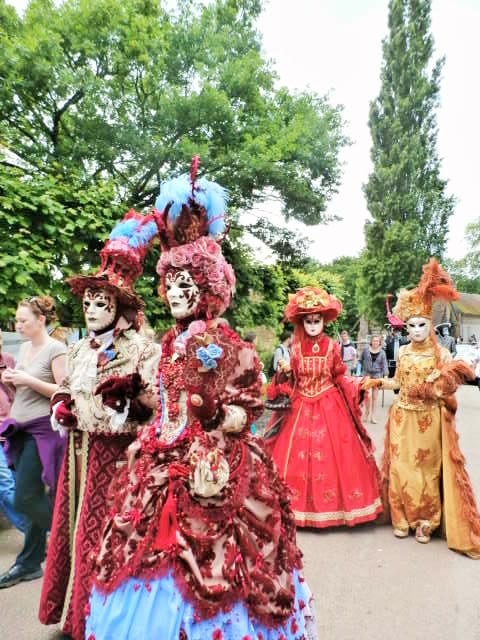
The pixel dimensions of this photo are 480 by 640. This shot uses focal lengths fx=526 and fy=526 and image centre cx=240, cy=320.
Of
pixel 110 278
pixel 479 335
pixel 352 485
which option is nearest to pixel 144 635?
pixel 110 278

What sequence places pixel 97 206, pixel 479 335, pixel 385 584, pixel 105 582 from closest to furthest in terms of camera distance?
1. pixel 105 582
2. pixel 385 584
3. pixel 97 206
4. pixel 479 335

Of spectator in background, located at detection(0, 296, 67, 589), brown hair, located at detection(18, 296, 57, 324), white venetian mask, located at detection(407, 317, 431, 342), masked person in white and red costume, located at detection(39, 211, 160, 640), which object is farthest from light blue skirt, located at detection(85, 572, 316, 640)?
white venetian mask, located at detection(407, 317, 431, 342)

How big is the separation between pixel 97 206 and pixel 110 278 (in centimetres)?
319

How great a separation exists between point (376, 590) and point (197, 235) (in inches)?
106

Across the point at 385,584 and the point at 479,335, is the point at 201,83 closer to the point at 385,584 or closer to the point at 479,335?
the point at 385,584

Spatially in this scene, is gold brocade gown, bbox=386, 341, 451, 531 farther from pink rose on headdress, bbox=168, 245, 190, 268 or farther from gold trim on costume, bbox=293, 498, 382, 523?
pink rose on headdress, bbox=168, 245, 190, 268

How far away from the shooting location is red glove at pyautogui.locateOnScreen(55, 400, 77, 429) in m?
2.82

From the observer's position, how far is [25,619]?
312cm

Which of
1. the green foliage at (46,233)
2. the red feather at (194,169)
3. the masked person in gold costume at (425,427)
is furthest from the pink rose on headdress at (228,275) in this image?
the green foliage at (46,233)

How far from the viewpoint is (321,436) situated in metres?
4.81

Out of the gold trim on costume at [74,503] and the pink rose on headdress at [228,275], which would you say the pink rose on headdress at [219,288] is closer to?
the pink rose on headdress at [228,275]

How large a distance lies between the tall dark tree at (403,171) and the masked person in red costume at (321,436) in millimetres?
24328

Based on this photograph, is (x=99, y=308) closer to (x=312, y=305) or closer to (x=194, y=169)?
(x=194, y=169)

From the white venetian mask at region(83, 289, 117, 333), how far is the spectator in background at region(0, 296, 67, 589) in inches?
29.4
